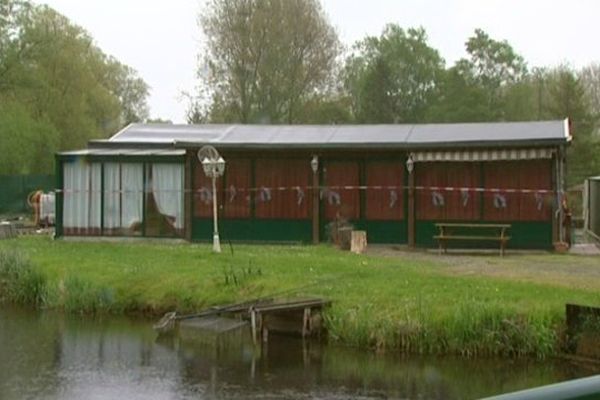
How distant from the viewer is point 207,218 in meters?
20.9

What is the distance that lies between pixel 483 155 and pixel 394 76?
29.5 metres

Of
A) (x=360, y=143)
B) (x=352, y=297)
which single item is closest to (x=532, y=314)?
(x=352, y=297)

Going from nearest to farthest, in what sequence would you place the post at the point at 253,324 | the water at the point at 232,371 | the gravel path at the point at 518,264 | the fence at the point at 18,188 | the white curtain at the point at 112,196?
the water at the point at 232,371
the post at the point at 253,324
the gravel path at the point at 518,264
the white curtain at the point at 112,196
the fence at the point at 18,188

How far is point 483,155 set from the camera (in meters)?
19.2

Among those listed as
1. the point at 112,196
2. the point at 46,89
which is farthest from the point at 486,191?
the point at 46,89

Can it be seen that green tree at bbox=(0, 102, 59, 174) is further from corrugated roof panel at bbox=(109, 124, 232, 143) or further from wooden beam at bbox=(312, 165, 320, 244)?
wooden beam at bbox=(312, 165, 320, 244)

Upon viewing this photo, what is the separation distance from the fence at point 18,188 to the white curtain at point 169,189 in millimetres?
13572

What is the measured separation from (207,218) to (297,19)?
68.7 feet

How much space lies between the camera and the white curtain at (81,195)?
848 inches

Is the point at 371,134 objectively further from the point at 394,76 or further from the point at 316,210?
the point at 394,76

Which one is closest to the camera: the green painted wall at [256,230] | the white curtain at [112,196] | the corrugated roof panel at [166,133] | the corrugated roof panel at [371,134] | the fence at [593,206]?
the corrugated roof panel at [371,134]

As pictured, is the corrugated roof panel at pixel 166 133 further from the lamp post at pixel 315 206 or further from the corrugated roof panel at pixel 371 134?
the lamp post at pixel 315 206

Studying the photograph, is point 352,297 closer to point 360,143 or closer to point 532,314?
point 532,314

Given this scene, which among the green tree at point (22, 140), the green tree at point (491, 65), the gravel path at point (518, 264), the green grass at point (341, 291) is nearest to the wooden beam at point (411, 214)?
the gravel path at point (518, 264)
